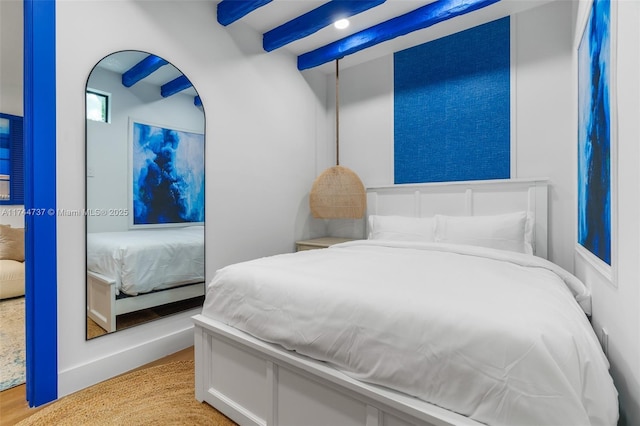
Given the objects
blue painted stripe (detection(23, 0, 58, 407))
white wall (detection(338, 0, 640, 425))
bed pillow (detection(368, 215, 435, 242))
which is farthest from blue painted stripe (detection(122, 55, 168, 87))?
bed pillow (detection(368, 215, 435, 242))

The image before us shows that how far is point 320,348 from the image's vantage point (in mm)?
1229

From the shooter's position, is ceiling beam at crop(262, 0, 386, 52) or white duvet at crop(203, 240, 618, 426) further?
ceiling beam at crop(262, 0, 386, 52)

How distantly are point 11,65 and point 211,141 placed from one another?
2397mm

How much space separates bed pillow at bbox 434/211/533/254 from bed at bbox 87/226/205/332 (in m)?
2.01

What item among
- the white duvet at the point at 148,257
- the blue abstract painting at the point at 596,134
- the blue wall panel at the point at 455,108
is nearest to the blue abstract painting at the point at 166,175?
the white duvet at the point at 148,257

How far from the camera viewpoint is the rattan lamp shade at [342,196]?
331cm

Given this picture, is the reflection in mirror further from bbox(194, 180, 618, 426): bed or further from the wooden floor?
bbox(194, 180, 618, 426): bed

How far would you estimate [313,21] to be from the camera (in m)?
2.70

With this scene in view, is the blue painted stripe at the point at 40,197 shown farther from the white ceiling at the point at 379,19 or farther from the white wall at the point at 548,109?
the white wall at the point at 548,109

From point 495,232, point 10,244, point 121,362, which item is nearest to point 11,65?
point 10,244

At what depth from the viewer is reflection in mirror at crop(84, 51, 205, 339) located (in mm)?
1973

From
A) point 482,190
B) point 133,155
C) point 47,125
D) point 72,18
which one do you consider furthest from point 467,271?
point 72,18

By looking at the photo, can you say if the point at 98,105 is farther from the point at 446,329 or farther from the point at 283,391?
the point at 446,329

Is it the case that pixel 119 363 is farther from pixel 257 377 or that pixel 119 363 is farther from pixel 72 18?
pixel 72 18
